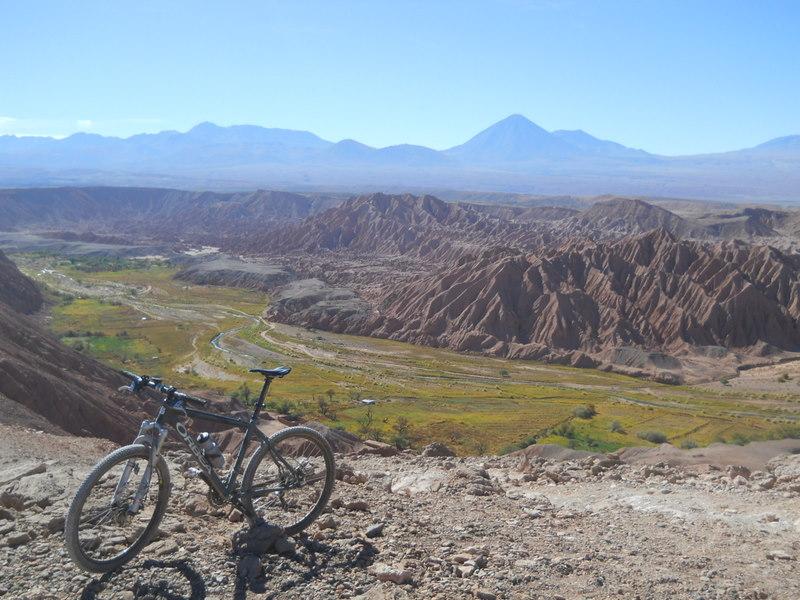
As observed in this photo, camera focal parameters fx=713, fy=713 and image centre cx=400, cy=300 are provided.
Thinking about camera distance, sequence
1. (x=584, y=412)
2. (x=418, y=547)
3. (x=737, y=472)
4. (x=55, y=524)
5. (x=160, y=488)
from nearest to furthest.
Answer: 1. (x=160, y=488)
2. (x=55, y=524)
3. (x=418, y=547)
4. (x=737, y=472)
5. (x=584, y=412)

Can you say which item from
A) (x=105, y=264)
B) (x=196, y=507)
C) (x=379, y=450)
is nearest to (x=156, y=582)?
(x=196, y=507)

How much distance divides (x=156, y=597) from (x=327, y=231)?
5726 inches

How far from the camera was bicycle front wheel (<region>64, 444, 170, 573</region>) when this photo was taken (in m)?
7.29

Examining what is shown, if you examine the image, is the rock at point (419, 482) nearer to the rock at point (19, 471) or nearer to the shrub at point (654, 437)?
the rock at point (19, 471)

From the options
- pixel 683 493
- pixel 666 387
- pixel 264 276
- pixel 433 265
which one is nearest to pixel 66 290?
pixel 264 276

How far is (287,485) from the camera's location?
9.29 meters

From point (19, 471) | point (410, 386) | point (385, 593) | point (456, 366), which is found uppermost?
point (19, 471)

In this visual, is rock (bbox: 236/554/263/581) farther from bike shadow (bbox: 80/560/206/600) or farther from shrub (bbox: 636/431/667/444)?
shrub (bbox: 636/431/667/444)

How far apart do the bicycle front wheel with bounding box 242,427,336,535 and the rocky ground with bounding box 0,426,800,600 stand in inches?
11.1

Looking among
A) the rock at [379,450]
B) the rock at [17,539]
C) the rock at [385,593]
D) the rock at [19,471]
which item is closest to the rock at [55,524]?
the rock at [17,539]

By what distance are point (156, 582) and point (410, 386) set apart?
47806 mm

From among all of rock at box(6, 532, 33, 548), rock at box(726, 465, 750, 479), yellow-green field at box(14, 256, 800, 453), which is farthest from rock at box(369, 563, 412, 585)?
yellow-green field at box(14, 256, 800, 453)

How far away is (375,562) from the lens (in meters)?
8.18

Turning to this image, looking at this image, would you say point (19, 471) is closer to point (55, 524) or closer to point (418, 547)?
point (55, 524)
